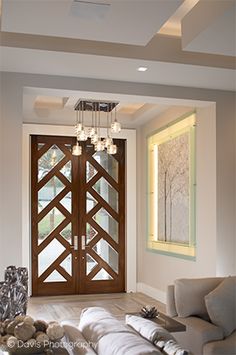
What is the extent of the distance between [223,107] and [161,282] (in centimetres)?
293

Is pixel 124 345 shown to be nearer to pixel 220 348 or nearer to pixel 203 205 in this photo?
pixel 220 348

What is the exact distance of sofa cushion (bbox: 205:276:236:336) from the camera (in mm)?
3432

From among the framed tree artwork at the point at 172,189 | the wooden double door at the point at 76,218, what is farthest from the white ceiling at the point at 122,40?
the wooden double door at the point at 76,218

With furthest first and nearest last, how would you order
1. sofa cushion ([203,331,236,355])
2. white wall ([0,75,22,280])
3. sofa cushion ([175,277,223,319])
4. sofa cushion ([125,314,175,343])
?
white wall ([0,75,22,280]), sofa cushion ([175,277,223,319]), sofa cushion ([203,331,236,355]), sofa cushion ([125,314,175,343])

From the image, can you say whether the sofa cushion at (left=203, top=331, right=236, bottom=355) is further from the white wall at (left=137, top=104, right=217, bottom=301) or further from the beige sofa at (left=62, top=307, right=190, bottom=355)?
the white wall at (left=137, top=104, right=217, bottom=301)

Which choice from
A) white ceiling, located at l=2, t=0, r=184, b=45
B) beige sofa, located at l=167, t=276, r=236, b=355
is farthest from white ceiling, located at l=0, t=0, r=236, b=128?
beige sofa, located at l=167, t=276, r=236, b=355

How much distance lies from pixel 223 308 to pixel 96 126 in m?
4.77

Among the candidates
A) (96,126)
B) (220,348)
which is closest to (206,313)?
(220,348)

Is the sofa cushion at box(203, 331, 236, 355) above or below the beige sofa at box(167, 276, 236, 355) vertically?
below

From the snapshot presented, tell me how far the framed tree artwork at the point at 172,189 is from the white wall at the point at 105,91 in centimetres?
52

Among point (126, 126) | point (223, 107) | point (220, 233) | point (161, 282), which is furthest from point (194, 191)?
point (126, 126)

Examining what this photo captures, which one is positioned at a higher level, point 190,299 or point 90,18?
point 90,18

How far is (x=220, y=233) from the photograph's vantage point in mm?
5555

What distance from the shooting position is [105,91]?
518 centimetres
